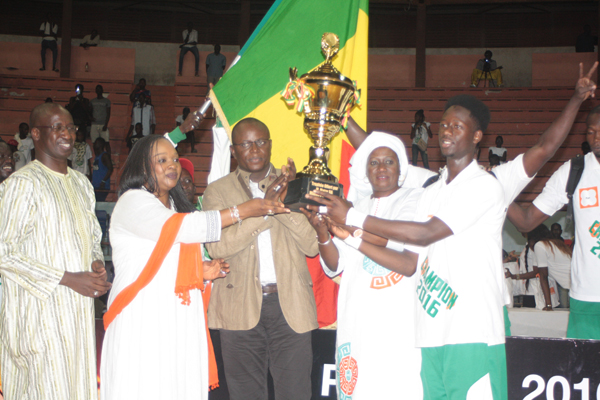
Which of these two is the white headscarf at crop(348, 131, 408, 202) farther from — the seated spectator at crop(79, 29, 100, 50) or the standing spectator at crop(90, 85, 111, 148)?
the seated spectator at crop(79, 29, 100, 50)

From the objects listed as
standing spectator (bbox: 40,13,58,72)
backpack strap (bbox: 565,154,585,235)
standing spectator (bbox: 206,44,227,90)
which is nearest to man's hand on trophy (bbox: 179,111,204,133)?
backpack strap (bbox: 565,154,585,235)

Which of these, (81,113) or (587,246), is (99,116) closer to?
(81,113)

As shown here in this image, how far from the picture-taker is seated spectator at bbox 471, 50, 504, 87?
13.8 m

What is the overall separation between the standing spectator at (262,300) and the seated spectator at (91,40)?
13947 millimetres

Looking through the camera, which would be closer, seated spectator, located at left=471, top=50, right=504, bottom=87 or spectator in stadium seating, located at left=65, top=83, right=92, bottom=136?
spectator in stadium seating, located at left=65, top=83, right=92, bottom=136

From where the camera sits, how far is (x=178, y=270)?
7.95 feet

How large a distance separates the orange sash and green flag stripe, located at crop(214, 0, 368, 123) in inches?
49.0

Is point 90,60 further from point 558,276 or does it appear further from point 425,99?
point 558,276

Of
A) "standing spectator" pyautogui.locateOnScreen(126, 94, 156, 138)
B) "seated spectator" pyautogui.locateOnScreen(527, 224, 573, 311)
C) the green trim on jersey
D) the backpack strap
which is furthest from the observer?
"standing spectator" pyautogui.locateOnScreen(126, 94, 156, 138)

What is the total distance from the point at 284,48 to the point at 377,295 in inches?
70.4

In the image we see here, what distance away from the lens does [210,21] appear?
53.8ft

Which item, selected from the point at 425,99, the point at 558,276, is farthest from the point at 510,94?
the point at 558,276

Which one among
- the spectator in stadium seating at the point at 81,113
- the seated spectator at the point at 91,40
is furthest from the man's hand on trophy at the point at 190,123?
the seated spectator at the point at 91,40

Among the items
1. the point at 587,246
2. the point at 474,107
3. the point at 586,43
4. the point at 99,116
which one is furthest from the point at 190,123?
the point at 586,43
